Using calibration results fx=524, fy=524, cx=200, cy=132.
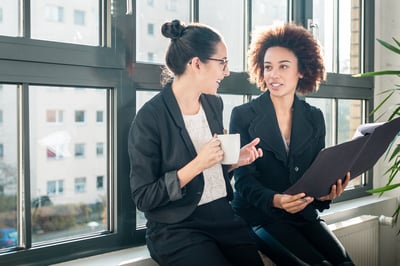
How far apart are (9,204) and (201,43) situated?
0.84 metres

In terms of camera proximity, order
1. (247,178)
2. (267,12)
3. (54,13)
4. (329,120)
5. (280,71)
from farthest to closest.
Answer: (329,120), (267,12), (280,71), (247,178), (54,13)

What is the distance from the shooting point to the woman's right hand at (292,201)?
1948mm

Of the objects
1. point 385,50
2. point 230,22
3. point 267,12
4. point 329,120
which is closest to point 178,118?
point 230,22

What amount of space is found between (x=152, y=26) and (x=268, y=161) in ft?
2.38

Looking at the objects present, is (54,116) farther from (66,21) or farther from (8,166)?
(66,21)

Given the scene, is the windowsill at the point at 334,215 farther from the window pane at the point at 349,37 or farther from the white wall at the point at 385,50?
the window pane at the point at 349,37

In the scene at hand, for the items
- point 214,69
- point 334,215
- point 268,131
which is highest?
point 214,69

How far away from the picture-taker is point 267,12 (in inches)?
107

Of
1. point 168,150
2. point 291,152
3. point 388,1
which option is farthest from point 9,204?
point 388,1

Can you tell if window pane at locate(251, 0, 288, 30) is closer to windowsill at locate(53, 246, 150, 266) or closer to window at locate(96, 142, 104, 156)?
window at locate(96, 142, 104, 156)

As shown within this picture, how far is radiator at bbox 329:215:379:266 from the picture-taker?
264 centimetres

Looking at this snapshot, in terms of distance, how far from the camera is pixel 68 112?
1898 mm

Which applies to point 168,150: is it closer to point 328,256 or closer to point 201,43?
point 201,43

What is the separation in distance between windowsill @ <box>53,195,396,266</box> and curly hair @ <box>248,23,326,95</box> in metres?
0.79
